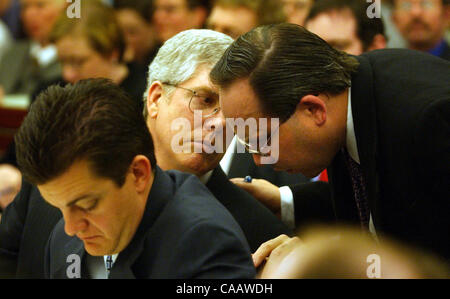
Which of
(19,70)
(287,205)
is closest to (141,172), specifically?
(287,205)

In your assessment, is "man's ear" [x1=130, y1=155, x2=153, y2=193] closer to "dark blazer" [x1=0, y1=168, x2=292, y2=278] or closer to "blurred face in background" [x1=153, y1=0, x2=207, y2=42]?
"dark blazer" [x1=0, y1=168, x2=292, y2=278]

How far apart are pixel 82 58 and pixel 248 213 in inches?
80.9

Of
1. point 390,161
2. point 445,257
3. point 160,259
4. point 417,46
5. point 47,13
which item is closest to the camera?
point 160,259

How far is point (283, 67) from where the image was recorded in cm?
191

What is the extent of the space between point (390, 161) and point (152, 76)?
0.88 metres

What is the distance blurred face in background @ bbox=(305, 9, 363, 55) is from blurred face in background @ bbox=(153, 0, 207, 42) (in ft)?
4.20

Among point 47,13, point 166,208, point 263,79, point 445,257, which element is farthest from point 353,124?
point 47,13

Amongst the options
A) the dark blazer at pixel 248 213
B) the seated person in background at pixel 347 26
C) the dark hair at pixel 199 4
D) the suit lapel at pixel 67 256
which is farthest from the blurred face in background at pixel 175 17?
the suit lapel at pixel 67 256

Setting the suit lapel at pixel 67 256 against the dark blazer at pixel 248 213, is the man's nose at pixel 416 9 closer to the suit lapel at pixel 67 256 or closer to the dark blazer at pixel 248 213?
the dark blazer at pixel 248 213

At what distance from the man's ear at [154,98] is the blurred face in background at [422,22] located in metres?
2.29

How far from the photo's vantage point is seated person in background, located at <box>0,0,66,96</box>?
529 cm

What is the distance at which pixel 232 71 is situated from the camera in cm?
193

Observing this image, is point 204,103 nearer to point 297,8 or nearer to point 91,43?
point 91,43

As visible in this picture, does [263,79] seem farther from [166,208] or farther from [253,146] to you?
[166,208]
